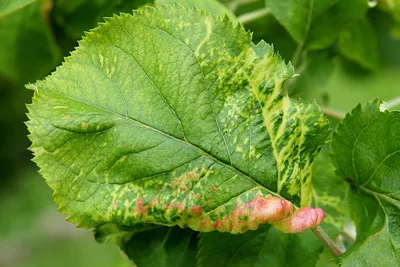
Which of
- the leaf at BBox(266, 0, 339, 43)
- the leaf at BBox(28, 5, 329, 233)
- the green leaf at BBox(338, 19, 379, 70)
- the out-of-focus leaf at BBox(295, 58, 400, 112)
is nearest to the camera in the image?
the leaf at BBox(28, 5, 329, 233)

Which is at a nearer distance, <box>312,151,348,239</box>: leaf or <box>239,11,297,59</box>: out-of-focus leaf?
<box>312,151,348,239</box>: leaf

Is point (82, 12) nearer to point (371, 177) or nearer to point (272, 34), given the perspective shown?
point (272, 34)

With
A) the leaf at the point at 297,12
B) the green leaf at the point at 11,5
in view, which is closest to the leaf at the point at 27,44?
the green leaf at the point at 11,5

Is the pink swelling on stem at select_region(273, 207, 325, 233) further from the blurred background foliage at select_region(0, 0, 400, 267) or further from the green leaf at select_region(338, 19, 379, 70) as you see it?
the green leaf at select_region(338, 19, 379, 70)

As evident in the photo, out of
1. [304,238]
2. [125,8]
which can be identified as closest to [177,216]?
[304,238]

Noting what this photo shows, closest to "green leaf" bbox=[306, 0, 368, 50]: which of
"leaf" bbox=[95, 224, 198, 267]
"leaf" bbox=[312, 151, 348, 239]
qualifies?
"leaf" bbox=[312, 151, 348, 239]

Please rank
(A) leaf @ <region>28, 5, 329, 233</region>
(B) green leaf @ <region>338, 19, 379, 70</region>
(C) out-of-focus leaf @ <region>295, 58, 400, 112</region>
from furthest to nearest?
(C) out-of-focus leaf @ <region>295, 58, 400, 112</region>
(B) green leaf @ <region>338, 19, 379, 70</region>
(A) leaf @ <region>28, 5, 329, 233</region>

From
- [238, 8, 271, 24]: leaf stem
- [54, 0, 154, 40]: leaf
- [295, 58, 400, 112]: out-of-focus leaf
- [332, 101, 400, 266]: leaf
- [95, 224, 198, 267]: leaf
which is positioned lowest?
[295, 58, 400, 112]: out-of-focus leaf
